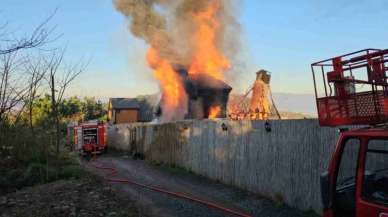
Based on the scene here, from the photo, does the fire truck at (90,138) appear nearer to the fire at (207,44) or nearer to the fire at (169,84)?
the fire at (169,84)

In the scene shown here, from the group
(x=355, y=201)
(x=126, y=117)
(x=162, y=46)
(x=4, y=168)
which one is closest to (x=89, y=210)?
(x=4, y=168)

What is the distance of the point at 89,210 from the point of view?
9617mm

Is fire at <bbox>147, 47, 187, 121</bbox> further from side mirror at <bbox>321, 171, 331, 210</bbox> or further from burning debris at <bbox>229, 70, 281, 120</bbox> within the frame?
side mirror at <bbox>321, 171, 331, 210</bbox>

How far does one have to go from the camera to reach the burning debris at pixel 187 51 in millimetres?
35656

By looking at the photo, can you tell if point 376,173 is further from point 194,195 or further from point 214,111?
point 214,111

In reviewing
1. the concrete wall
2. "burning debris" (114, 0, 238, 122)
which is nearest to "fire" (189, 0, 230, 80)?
"burning debris" (114, 0, 238, 122)

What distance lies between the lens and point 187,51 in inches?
1444

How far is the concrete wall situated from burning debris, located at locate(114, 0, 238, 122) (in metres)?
14.7

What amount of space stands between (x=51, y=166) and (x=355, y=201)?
488 inches

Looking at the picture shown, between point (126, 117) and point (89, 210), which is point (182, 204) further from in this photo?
point (126, 117)

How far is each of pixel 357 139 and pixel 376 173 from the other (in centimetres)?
39

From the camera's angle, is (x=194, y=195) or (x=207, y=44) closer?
(x=194, y=195)

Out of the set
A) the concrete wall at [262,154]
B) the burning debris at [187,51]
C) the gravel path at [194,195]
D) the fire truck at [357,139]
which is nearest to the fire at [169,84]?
the burning debris at [187,51]

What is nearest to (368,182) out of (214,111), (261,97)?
(261,97)
